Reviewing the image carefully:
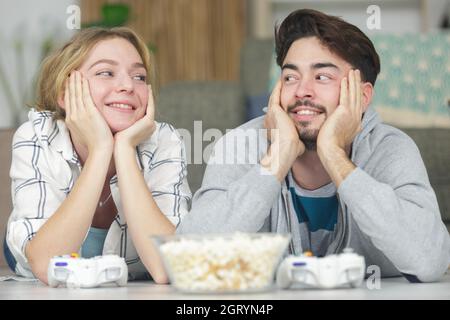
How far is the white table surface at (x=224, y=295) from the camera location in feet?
4.32

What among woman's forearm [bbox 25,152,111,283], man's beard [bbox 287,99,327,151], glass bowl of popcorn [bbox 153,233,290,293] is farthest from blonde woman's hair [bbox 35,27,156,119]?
glass bowl of popcorn [bbox 153,233,290,293]

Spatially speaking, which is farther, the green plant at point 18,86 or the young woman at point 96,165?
the green plant at point 18,86

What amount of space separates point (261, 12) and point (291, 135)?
358cm

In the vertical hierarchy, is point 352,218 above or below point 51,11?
below

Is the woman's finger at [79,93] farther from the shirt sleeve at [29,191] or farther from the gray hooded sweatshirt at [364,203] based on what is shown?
the gray hooded sweatshirt at [364,203]

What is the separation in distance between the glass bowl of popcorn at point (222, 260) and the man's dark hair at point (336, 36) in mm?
665

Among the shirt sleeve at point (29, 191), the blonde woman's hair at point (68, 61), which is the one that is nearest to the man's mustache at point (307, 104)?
the blonde woman's hair at point (68, 61)

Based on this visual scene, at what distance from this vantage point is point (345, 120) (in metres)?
1.83

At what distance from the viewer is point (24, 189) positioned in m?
1.90

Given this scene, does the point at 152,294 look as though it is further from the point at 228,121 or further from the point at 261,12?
the point at 261,12

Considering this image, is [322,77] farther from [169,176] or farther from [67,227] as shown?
[67,227]
